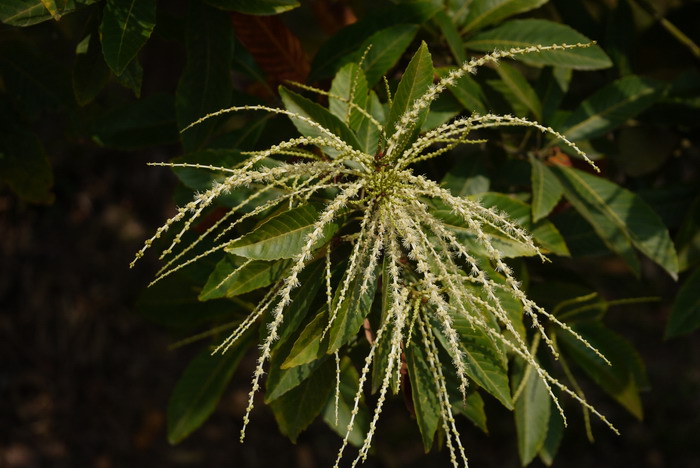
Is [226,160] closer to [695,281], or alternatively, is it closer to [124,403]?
[695,281]

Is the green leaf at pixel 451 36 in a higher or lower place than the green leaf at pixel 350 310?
higher

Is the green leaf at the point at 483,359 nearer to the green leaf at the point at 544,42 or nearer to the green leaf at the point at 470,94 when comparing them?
the green leaf at the point at 470,94

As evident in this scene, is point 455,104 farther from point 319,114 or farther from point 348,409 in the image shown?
point 348,409

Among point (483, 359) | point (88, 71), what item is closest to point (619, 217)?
point (483, 359)

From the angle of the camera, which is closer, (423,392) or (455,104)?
(423,392)

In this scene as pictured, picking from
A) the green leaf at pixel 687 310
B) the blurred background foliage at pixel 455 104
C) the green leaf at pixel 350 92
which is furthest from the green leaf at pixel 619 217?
the green leaf at pixel 350 92

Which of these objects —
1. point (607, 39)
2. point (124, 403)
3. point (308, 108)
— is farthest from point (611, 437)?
point (308, 108)

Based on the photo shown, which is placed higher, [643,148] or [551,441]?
[643,148]
